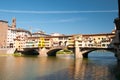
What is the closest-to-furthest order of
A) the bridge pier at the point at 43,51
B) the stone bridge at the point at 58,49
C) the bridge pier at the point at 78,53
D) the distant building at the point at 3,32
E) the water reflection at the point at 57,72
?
the water reflection at the point at 57,72 → the bridge pier at the point at 78,53 → the stone bridge at the point at 58,49 → the bridge pier at the point at 43,51 → the distant building at the point at 3,32

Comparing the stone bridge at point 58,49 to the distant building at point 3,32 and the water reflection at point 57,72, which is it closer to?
the distant building at point 3,32

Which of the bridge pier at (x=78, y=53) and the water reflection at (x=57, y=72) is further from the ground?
the bridge pier at (x=78, y=53)

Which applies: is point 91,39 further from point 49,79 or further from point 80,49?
point 49,79

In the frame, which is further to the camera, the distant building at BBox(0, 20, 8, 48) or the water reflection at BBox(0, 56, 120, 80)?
the distant building at BBox(0, 20, 8, 48)

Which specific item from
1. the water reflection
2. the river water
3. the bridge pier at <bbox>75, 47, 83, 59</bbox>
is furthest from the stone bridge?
the water reflection

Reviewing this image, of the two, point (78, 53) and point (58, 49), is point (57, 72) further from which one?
point (58, 49)

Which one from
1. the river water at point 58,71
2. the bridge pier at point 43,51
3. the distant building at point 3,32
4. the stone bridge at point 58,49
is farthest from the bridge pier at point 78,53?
the distant building at point 3,32

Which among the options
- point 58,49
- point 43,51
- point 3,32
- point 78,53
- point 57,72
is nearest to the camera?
point 57,72

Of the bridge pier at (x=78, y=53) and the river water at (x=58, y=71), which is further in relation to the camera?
the bridge pier at (x=78, y=53)

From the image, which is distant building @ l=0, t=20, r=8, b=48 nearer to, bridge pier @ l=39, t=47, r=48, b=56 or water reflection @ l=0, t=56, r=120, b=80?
bridge pier @ l=39, t=47, r=48, b=56

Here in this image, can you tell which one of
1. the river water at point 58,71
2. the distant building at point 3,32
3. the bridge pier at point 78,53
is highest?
the distant building at point 3,32

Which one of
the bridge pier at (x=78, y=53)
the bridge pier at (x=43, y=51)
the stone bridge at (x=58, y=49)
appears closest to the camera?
the bridge pier at (x=78, y=53)

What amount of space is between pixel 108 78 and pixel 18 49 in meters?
90.0

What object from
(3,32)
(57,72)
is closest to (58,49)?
(3,32)
